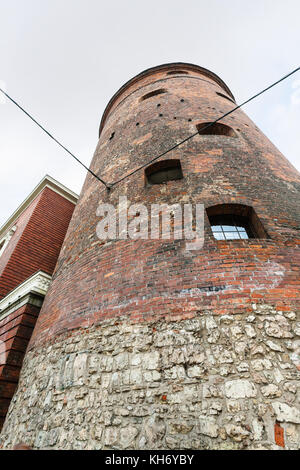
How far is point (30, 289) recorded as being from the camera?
5945mm

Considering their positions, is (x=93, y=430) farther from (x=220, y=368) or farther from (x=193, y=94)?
(x=193, y=94)

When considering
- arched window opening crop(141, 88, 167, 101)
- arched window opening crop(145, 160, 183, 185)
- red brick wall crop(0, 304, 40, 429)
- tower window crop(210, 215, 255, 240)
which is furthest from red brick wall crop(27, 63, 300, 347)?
arched window opening crop(141, 88, 167, 101)

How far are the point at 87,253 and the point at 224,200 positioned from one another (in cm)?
315

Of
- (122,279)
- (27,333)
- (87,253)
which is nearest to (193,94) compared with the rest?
(87,253)

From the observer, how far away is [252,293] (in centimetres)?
338

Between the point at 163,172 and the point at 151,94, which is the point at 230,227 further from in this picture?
the point at 151,94

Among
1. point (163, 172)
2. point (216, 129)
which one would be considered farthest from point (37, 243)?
point (216, 129)

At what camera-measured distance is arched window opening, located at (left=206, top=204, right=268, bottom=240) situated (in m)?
4.67

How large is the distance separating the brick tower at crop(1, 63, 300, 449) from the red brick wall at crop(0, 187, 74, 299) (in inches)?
107

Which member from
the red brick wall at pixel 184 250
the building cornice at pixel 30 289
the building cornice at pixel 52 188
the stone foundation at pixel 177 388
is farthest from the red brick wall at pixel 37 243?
the stone foundation at pixel 177 388

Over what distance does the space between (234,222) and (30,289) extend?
201 inches

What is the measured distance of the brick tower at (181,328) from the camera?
2695 mm

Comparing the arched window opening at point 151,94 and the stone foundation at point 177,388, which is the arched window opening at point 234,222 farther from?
the arched window opening at point 151,94

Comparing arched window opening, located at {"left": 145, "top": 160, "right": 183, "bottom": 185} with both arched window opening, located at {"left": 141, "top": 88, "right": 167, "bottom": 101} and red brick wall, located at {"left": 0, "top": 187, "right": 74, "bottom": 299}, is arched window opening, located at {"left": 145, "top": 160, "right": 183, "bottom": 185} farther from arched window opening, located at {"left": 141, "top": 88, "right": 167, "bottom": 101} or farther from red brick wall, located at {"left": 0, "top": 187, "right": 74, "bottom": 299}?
arched window opening, located at {"left": 141, "top": 88, "right": 167, "bottom": 101}
